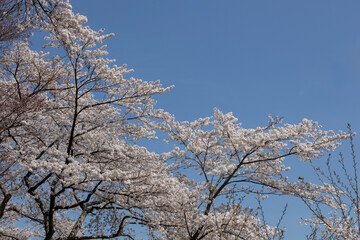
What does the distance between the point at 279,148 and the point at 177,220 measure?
12.1 ft

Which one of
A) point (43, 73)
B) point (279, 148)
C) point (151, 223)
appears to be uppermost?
point (43, 73)

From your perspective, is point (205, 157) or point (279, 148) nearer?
point (279, 148)

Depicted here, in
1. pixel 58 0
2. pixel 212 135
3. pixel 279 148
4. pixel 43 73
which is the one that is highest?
pixel 43 73

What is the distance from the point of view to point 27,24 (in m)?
7.88

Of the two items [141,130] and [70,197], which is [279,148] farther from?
[70,197]

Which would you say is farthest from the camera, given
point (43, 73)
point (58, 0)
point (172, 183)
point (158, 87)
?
point (43, 73)

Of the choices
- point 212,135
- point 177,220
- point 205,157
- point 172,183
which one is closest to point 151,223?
point 177,220

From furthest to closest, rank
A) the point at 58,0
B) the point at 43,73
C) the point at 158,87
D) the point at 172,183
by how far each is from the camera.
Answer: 1. the point at 43,73
2. the point at 158,87
3. the point at 172,183
4. the point at 58,0

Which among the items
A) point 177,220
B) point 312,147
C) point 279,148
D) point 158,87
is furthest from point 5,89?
point 312,147

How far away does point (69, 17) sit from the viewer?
26.8 feet

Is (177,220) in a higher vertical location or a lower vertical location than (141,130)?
lower

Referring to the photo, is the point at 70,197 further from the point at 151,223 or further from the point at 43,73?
the point at 43,73

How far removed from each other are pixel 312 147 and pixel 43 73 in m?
8.95

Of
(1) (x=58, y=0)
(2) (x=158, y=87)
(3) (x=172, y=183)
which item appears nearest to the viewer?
(1) (x=58, y=0)
